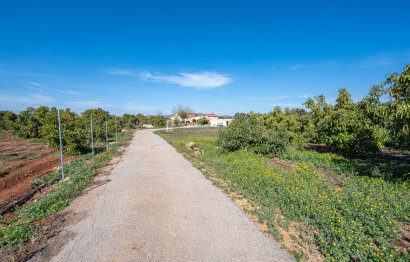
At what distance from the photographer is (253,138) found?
12648mm

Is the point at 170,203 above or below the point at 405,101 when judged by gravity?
below

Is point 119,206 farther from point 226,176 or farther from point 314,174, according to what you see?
point 314,174

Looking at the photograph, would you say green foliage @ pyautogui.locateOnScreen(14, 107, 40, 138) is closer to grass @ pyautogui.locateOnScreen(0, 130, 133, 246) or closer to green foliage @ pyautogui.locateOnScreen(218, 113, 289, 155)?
grass @ pyautogui.locateOnScreen(0, 130, 133, 246)

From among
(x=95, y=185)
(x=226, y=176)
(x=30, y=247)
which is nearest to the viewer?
(x=30, y=247)

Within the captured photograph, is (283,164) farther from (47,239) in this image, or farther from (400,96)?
(47,239)

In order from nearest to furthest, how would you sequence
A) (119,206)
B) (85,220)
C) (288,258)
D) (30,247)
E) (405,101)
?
1. (288,258)
2. (30,247)
3. (85,220)
4. (405,101)
5. (119,206)

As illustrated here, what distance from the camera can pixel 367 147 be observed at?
1162 centimetres

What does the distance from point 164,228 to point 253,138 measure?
9568mm

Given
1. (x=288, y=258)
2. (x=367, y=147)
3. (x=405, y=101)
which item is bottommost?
(x=288, y=258)

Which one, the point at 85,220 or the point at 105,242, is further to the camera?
the point at 85,220

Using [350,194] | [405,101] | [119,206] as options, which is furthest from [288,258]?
[405,101]

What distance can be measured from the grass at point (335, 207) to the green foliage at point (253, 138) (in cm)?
366

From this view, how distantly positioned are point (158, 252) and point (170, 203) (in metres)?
2.06

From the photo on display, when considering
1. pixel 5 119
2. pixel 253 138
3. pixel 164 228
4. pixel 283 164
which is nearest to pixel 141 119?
pixel 5 119
